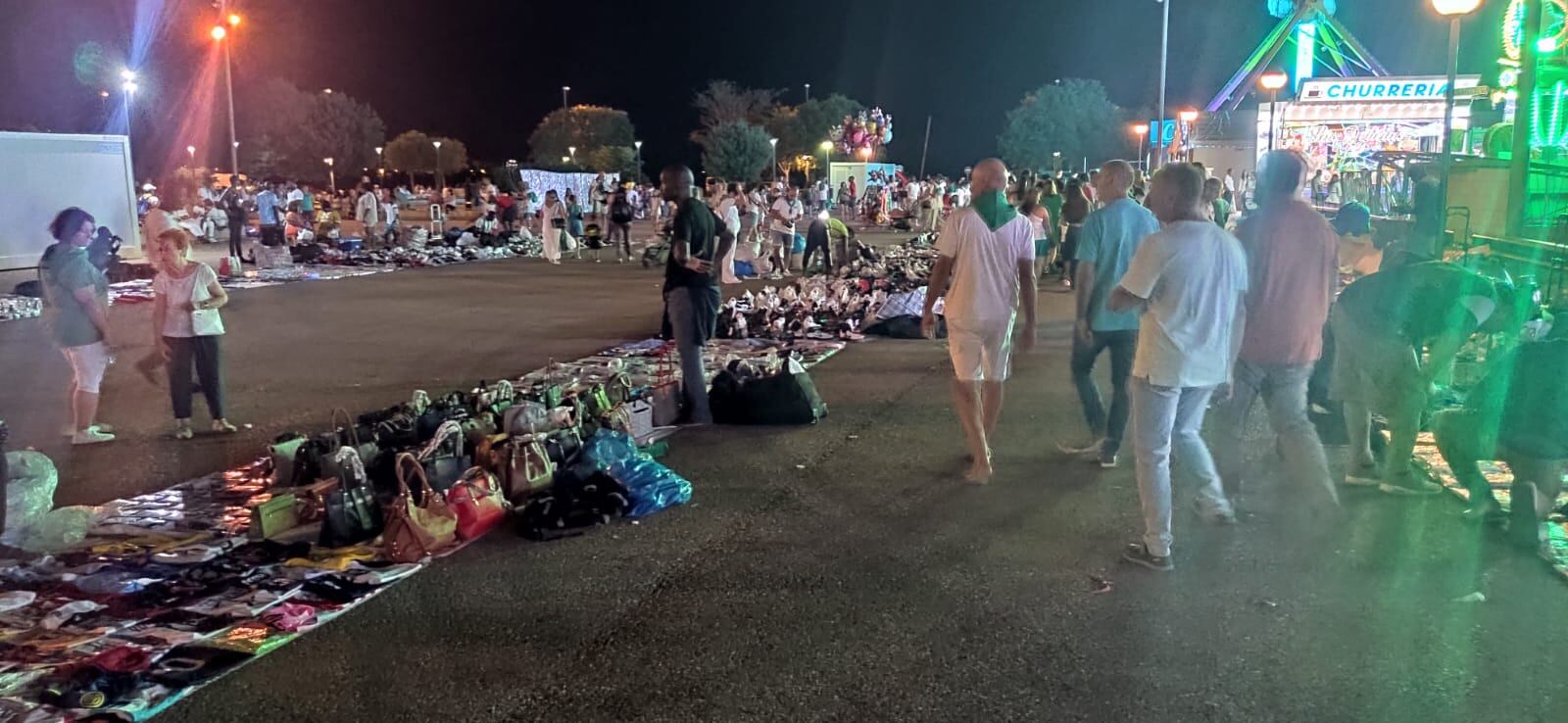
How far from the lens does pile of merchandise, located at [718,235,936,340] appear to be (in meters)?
12.5

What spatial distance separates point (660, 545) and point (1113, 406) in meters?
3.00

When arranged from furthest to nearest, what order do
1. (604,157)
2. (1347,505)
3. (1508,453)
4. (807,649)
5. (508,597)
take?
(604,157) → (1347,505) → (1508,453) → (508,597) → (807,649)

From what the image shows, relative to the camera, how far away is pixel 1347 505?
587 cm

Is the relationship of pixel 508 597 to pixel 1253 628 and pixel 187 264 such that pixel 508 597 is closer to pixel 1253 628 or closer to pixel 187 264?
pixel 1253 628

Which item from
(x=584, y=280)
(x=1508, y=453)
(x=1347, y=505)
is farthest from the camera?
(x=584, y=280)

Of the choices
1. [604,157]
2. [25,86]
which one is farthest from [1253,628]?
[604,157]

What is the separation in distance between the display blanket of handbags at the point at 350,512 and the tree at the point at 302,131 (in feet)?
247

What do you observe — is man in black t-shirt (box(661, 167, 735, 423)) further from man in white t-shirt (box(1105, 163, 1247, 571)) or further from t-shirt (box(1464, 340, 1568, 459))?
t-shirt (box(1464, 340, 1568, 459))

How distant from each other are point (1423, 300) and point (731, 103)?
87.8 m

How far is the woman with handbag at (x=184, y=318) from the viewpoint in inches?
302

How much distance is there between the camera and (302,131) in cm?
7469

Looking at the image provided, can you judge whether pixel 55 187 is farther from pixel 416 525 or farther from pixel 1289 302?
pixel 1289 302

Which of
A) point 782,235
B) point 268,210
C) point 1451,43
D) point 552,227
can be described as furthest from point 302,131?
point 1451,43

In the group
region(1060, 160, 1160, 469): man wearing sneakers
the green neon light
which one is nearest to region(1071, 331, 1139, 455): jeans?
region(1060, 160, 1160, 469): man wearing sneakers
